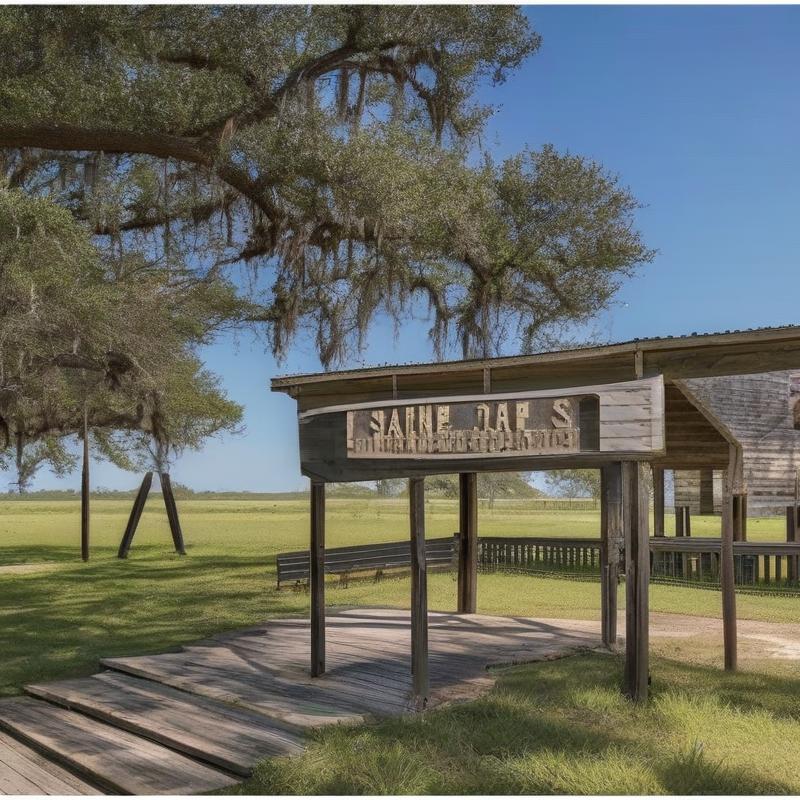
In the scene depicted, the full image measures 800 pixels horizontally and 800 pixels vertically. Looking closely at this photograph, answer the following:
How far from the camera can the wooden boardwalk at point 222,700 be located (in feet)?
21.4

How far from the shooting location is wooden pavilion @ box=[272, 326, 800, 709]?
24.8 ft

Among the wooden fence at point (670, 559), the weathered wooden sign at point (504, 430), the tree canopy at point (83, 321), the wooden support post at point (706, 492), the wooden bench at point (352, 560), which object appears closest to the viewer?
the weathered wooden sign at point (504, 430)

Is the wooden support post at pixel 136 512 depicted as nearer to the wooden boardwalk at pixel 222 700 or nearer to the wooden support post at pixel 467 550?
the wooden support post at pixel 467 550

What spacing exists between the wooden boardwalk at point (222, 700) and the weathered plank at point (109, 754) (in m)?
0.01

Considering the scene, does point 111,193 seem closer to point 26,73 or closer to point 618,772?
point 26,73

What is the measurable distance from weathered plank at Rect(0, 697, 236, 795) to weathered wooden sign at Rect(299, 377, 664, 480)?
9.65 feet

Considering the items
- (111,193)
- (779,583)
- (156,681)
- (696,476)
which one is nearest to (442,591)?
(779,583)

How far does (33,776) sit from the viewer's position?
21.5 feet

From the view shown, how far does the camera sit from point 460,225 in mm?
18219

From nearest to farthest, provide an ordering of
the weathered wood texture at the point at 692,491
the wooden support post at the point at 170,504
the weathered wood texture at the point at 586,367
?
the weathered wood texture at the point at 586,367
the wooden support post at the point at 170,504
the weathered wood texture at the point at 692,491

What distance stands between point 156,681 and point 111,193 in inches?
495

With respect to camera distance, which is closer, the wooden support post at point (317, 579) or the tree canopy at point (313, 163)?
the wooden support post at point (317, 579)

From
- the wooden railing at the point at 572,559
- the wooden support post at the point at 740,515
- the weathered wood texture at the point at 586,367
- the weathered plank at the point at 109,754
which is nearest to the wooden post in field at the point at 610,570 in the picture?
the weathered wood texture at the point at 586,367

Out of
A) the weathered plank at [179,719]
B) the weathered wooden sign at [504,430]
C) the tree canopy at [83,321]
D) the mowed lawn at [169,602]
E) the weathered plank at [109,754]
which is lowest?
the mowed lawn at [169,602]
